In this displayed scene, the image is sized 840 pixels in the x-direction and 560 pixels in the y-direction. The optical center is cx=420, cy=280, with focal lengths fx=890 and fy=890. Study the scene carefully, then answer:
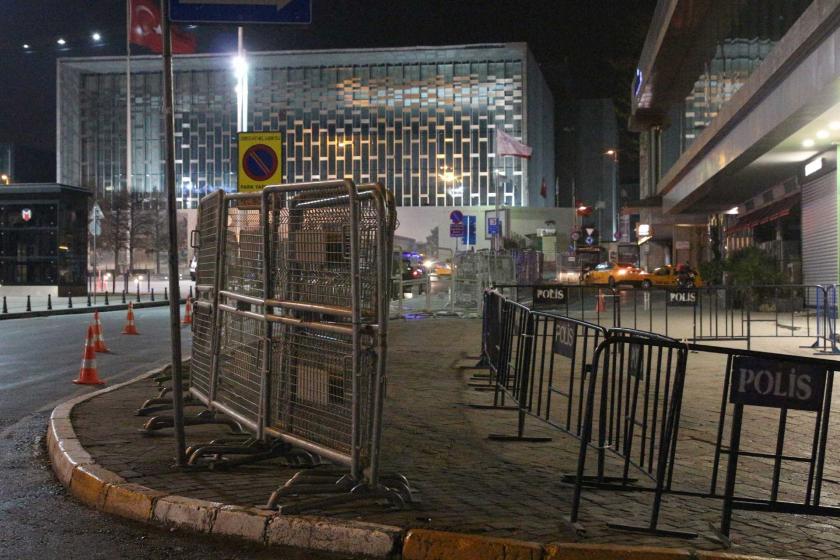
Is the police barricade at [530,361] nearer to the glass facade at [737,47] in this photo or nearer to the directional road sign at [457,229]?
the glass facade at [737,47]

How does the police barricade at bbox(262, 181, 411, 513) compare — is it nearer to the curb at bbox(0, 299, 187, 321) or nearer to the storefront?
the curb at bbox(0, 299, 187, 321)

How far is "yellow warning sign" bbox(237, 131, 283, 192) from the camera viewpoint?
12664 millimetres

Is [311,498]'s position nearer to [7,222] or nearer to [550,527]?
[550,527]

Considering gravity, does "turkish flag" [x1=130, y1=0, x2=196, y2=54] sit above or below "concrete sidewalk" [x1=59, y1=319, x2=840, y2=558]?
above

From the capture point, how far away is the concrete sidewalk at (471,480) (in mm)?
4949

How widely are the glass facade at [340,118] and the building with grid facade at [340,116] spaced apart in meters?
0.10

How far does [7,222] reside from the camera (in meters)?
41.1

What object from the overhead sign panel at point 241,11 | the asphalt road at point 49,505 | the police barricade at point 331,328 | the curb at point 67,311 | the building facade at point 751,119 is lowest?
the curb at point 67,311

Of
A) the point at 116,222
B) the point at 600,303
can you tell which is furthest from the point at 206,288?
the point at 116,222

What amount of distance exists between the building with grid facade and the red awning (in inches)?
1761

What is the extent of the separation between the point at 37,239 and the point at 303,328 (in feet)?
127

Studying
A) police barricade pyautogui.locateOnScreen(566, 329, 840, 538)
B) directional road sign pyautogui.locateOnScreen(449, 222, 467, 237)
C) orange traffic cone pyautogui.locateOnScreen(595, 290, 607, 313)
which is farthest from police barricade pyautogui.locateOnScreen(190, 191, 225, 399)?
directional road sign pyautogui.locateOnScreen(449, 222, 467, 237)

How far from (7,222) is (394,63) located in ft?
171


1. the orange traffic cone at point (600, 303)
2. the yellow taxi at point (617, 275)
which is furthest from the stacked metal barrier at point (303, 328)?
the yellow taxi at point (617, 275)
